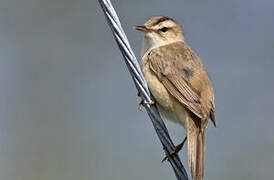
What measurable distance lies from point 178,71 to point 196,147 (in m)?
0.68

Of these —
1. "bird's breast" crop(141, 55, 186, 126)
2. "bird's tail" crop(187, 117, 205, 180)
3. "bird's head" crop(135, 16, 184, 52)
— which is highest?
"bird's head" crop(135, 16, 184, 52)

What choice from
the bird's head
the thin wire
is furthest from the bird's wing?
the thin wire

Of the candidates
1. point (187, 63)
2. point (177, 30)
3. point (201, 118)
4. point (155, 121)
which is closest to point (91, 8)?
point (177, 30)

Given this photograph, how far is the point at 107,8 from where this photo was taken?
2383 millimetres

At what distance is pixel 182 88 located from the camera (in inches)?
132

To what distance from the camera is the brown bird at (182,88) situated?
3041 mm

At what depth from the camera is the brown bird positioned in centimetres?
304

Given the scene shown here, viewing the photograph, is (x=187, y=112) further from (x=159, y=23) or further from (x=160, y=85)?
(x=159, y=23)

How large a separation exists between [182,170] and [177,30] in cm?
197

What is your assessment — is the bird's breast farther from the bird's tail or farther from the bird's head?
the bird's head

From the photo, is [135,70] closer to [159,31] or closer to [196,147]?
[196,147]

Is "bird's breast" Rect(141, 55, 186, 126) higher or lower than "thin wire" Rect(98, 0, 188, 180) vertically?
lower

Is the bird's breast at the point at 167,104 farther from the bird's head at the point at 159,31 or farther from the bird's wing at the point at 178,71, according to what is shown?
the bird's head at the point at 159,31

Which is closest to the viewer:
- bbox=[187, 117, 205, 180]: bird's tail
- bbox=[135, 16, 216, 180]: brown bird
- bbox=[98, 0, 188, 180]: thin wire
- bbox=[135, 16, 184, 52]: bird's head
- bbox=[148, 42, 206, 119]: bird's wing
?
bbox=[98, 0, 188, 180]: thin wire
